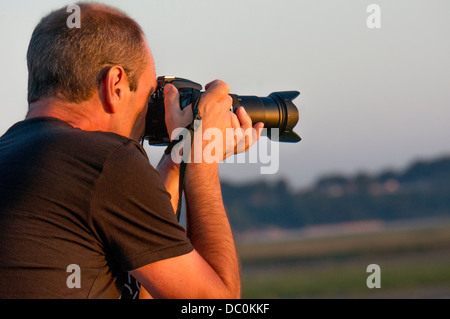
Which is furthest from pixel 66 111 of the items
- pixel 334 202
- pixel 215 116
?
pixel 334 202

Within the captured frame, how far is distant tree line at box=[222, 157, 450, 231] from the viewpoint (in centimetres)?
12356

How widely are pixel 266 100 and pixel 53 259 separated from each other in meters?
1.35

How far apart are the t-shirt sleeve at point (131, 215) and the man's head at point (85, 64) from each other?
1.11ft

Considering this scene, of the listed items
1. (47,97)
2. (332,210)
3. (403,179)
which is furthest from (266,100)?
(403,179)

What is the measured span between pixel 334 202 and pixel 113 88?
129320 millimetres

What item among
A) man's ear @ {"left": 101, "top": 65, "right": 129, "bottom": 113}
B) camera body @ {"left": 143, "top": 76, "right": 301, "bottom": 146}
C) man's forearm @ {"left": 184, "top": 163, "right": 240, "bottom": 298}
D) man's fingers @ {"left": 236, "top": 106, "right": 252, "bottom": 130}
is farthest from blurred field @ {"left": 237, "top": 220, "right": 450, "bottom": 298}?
man's ear @ {"left": 101, "top": 65, "right": 129, "bottom": 113}

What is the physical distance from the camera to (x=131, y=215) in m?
1.98

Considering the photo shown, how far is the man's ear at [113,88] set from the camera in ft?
7.49

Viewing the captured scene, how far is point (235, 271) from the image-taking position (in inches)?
87.2

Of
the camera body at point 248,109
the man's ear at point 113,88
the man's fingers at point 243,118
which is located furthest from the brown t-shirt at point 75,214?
the man's fingers at point 243,118

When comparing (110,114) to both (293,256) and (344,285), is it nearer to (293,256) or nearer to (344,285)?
(344,285)

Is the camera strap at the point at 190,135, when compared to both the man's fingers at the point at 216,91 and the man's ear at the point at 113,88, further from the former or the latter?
the man's ear at the point at 113,88

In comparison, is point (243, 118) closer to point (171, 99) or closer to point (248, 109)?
point (248, 109)

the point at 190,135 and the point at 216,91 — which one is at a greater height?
the point at 216,91
